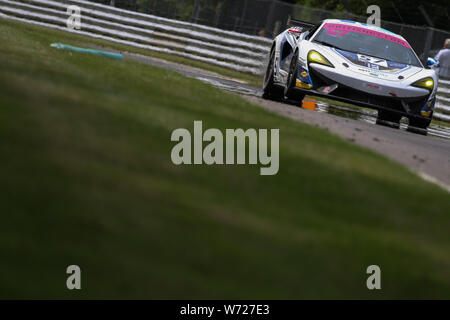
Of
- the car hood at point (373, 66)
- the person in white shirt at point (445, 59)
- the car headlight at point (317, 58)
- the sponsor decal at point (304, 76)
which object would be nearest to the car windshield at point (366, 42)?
the car hood at point (373, 66)

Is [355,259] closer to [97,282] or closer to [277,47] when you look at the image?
[97,282]

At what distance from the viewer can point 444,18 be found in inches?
1364

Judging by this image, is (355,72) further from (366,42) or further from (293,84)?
(366,42)

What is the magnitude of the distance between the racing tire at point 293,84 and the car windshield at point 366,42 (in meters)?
0.67

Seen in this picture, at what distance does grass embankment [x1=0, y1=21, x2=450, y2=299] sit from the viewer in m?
3.51

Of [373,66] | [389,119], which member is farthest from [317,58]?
[389,119]

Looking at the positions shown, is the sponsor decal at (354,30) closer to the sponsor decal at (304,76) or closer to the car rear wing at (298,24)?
the sponsor decal at (304,76)

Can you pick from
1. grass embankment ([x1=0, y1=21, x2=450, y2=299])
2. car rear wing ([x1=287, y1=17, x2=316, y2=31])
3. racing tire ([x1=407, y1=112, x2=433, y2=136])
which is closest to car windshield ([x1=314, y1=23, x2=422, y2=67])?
racing tire ([x1=407, y1=112, x2=433, y2=136])

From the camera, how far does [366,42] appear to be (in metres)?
13.1

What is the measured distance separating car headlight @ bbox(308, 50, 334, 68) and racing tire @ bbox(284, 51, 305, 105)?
221 millimetres

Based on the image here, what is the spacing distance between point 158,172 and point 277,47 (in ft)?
30.8

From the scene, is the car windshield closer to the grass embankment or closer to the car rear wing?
the car rear wing

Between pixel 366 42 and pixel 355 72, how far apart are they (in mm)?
1283

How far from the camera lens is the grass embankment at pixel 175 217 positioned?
351 centimetres
